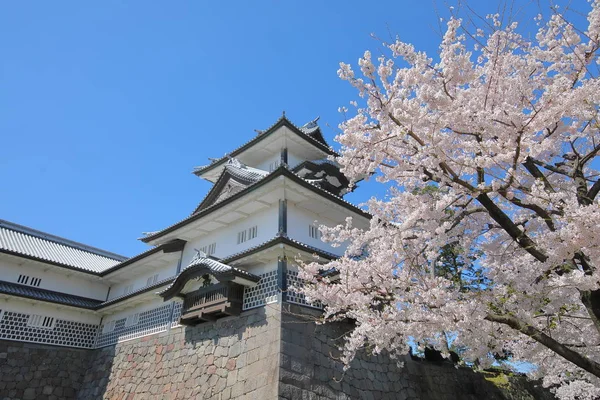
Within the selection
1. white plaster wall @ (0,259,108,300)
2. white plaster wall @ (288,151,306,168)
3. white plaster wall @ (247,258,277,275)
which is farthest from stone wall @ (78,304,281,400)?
white plaster wall @ (288,151,306,168)

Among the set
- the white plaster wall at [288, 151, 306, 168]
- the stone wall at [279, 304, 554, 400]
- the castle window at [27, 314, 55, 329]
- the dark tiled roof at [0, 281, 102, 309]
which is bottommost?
the stone wall at [279, 304, 554, 400]

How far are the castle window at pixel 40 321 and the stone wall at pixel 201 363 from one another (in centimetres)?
241

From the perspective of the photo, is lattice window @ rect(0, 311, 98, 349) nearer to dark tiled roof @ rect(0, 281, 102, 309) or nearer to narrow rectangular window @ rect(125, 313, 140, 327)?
dark tiled roof @ rect(0, 281, 102, 309)

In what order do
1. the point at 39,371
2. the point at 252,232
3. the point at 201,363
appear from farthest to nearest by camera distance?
the point at 39,371, the point at 252,232, the point at 201,363

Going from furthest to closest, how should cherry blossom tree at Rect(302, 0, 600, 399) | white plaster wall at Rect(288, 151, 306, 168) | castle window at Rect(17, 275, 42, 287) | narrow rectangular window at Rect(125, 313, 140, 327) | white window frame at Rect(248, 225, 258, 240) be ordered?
white plaster wall at Rect(288, 151, 306, 168)
castle window at Rect(17, 275, 42, 287)
narrow rectangular window at Rect(125, 313, 140, 327)
white window frame at Rect(248, 225, 258, 240)
cherry blossom tree at Rect(302, 0, 600, 399)

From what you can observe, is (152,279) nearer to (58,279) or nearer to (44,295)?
(44,295)

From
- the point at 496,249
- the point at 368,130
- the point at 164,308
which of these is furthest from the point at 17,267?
the point at 496,249

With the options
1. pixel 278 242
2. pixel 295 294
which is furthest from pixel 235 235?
pixel 295 294

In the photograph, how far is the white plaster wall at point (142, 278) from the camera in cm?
1318

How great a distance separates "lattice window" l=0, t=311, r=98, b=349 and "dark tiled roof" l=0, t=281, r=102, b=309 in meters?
0.72

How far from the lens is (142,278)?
46.6 feet

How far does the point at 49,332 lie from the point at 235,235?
25.4 feet

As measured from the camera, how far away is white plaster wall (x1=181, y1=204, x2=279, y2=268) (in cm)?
1020

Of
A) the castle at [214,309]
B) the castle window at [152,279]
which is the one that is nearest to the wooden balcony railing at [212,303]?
the castle at [214,309]
